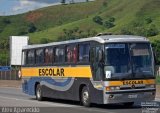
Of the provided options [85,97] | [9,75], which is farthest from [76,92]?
[9,75]

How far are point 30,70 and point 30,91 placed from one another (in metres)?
1.16

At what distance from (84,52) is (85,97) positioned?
194 cm

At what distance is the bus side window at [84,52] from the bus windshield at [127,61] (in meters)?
1.48

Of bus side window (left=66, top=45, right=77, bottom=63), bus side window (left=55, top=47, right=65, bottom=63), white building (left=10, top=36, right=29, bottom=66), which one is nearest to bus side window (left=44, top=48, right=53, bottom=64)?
bus side window (left=55, top=47, right=65, bottom=63)

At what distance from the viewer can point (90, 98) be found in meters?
23.6

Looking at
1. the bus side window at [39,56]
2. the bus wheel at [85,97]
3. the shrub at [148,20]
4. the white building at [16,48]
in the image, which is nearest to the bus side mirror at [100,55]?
the bus wheel at [85,97]

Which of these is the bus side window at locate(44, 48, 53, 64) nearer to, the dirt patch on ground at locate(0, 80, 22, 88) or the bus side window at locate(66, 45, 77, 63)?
the bus side window at locate(66, 45, 77, 63)

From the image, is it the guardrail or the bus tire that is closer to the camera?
the bus tire

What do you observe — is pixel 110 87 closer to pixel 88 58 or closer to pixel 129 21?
pixel 88 58

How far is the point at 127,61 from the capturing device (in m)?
22.8

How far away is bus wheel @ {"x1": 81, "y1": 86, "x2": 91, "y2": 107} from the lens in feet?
78.1

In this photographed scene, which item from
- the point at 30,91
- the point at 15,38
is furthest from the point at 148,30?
the point at 30,91

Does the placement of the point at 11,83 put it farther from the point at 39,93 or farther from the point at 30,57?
the point at 39,93

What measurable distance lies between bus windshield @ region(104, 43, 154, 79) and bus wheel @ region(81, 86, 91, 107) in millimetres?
1750
